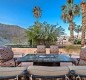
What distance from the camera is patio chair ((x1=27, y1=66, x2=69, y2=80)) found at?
441 centimetres

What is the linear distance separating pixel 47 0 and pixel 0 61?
96.4 feet

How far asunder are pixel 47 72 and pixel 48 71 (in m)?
0.03

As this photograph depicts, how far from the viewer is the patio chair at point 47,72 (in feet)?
14.5

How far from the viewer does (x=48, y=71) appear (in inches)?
174

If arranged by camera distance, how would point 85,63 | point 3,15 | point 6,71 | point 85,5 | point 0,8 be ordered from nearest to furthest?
point 6,71 < point 85,63 < point 85,5 < point 0,8 < point 3,15

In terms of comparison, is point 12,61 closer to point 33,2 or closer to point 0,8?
point 33,2

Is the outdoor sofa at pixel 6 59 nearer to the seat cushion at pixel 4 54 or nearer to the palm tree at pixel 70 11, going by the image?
the seat cushion at pixel 4 54

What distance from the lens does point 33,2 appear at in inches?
1489

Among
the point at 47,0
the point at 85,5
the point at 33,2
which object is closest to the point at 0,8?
the point at 33,2

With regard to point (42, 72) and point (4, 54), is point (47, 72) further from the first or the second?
point (4, 54)

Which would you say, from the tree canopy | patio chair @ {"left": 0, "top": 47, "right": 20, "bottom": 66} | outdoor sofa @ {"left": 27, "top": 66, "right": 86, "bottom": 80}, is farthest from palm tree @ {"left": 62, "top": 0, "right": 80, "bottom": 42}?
outdoor sofa @ {"left": 27, "top": 66, "right": 86, "bottom": 80}

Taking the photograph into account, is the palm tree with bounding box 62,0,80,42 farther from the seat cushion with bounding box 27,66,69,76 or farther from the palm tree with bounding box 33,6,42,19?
the seat cushion with bounding box 27,66,69,76

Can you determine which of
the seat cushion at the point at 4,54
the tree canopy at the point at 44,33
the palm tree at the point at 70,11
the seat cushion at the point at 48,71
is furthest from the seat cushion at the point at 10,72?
the palm tree at the point at 70,11

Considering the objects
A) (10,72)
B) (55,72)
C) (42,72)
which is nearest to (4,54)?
(10,72)
